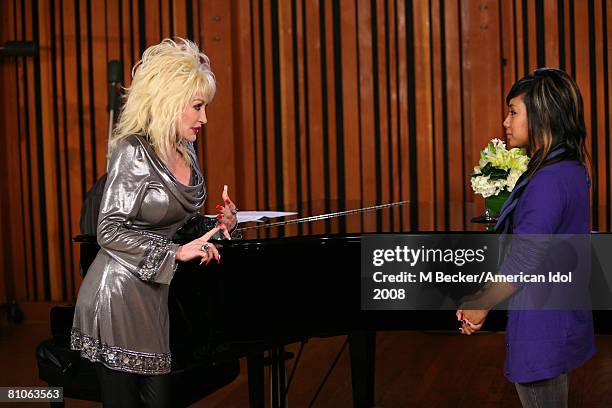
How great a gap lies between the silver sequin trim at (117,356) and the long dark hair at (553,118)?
1081 mm

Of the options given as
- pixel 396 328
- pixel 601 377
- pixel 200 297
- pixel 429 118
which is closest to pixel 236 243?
pixel 200 297

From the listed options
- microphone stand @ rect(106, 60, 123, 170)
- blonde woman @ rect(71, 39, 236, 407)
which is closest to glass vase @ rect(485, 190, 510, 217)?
blonde woman @ rect(71, 39, 236, 407)

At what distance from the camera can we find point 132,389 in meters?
2.48

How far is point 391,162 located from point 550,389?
13.4 ft

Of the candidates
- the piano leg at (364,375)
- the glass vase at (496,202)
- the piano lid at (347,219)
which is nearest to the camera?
the piano lid at (347,219)

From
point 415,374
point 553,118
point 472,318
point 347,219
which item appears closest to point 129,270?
point 472,318

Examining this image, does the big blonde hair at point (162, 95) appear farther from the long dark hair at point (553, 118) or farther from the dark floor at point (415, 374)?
the dark floor at point (415, 374)

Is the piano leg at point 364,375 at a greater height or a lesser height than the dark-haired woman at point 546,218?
lesser

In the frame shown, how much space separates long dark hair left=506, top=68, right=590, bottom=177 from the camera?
2.28m

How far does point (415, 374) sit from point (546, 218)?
9.34 ft

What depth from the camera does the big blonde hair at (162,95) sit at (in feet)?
8.07

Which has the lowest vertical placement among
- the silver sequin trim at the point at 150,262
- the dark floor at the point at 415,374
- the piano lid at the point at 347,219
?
the dark floor at the point at 415,374

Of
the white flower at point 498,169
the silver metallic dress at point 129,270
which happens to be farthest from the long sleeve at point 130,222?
the white flower at point 498,169

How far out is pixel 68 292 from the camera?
6609 millimetres
